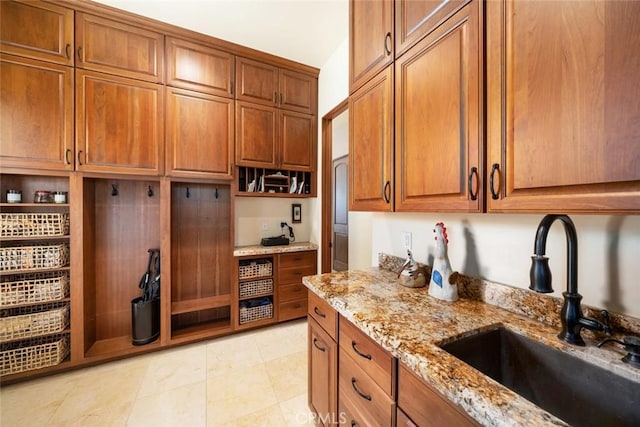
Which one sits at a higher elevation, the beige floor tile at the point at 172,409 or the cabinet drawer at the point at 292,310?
the cabinet drawer at the point at 292,310

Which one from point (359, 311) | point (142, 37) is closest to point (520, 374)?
point (359, 311)

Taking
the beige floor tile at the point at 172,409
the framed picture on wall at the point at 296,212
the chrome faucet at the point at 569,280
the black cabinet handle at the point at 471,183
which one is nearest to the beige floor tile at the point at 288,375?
the beige floor tile at the point at 172,409

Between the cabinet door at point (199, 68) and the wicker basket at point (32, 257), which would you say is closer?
the wicker basket at point (32, 257)

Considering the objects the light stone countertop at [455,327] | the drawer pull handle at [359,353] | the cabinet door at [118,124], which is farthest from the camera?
the cabinet door at [118,124]

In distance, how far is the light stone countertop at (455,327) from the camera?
0.53 m

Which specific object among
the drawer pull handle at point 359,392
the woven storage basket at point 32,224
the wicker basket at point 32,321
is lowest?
the wicker basket at point 32,321

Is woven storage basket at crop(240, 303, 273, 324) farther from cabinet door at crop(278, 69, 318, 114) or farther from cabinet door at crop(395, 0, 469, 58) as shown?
cabinet door at crop(395, 0, 469, 58)

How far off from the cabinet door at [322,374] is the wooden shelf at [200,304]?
1.43 metres

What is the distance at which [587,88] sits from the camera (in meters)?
0.60

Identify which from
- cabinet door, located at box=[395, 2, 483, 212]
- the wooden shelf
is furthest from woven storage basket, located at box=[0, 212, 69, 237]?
cabinet door, located at box=[395, 2, 483, 212]

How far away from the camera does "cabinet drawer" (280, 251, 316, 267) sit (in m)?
2.61

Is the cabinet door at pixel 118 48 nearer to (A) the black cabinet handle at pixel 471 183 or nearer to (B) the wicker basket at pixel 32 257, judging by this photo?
(B) the wicker basket at pixel 32 257

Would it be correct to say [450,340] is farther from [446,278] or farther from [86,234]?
[86,234]

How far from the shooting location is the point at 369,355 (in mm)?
905
